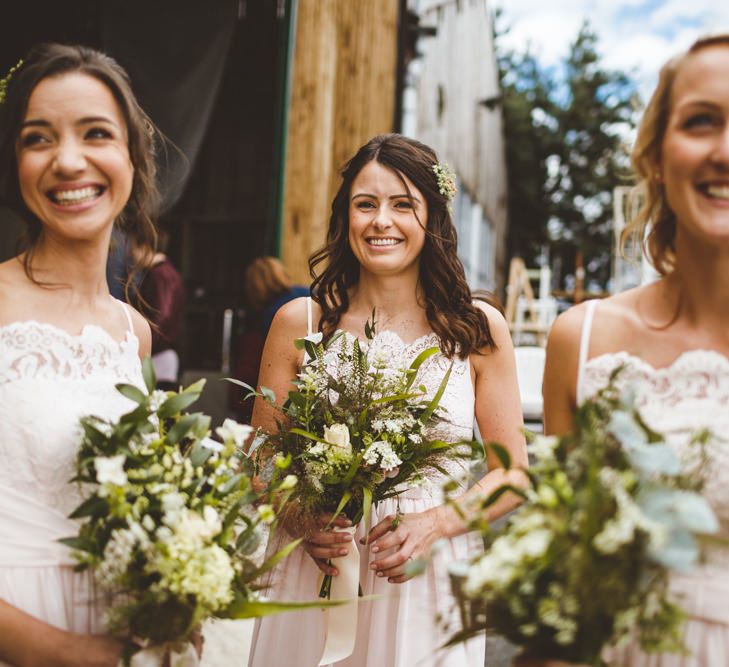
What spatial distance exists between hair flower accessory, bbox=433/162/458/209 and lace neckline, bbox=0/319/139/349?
120 cm

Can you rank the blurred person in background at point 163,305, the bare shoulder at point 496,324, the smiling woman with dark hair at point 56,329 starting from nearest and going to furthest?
the smiling woman with dark hair at point 56,329
the bare shoulder at point 496,324
the blurred person in background at point 163,305

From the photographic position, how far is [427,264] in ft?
9.14

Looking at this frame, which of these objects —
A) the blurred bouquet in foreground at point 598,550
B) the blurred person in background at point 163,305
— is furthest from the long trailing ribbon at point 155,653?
the blurred person in background at point 163,305

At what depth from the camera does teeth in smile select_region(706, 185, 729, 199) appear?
5.20 ft

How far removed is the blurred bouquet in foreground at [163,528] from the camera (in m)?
1.50

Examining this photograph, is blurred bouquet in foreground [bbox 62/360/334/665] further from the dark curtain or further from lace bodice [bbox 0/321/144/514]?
the dark curtain

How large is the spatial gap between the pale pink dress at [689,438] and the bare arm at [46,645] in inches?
40.4

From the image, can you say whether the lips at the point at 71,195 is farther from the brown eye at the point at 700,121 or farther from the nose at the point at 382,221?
the brown eye at the point at 700,121

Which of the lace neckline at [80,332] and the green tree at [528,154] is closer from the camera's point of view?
the lace neckline at [80,332]

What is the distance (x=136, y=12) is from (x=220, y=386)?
3547mm

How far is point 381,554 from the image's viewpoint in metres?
2.43

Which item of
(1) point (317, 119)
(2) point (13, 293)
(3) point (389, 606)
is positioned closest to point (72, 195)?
(2) point (13, 293)

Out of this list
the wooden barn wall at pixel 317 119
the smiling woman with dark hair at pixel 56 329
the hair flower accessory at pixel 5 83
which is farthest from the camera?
the wooden barn wall at pixel 317 119

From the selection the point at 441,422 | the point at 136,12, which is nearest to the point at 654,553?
the point at 441,422
